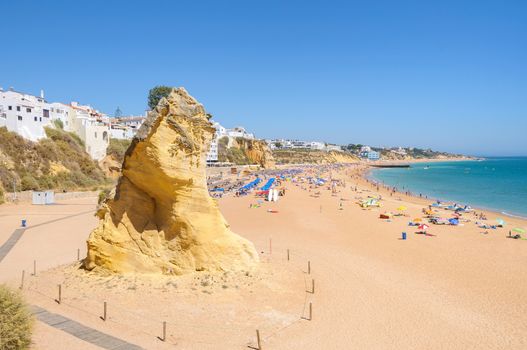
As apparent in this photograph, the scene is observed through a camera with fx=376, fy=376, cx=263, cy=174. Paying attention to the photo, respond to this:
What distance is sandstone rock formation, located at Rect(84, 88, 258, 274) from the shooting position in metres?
10.5

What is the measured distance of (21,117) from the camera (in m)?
36.8

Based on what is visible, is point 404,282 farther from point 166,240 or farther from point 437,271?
point 166,240

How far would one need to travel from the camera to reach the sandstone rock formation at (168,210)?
34.4 ft

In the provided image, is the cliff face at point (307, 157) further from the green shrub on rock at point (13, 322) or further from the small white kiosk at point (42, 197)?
the green shrub on rock at point (13, 322)

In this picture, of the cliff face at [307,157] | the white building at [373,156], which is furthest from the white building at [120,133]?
the white building at [373,156]

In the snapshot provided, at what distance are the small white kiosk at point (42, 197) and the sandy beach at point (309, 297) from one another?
10492 mm

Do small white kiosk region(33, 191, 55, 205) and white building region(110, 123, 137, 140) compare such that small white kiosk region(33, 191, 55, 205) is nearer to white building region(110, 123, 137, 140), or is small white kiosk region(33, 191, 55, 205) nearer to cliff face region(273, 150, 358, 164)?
white building region(110, 123, 137, 140)

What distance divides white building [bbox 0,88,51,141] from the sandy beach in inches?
869

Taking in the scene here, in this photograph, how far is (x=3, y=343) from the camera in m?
6.35

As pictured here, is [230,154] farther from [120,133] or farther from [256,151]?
[120,133]

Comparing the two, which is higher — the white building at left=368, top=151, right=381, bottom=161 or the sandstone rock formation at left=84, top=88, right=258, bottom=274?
the white building at left=368, top=151, right=381, bottom=161

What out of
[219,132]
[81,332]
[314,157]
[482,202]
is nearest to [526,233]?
[482,202]

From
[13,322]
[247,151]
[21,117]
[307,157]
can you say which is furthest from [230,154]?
[13,322]

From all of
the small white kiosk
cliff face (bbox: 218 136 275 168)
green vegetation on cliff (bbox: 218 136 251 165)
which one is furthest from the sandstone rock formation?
cliff face (bbox: 218 136 275 168)
